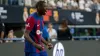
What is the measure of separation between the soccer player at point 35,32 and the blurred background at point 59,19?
369 cm

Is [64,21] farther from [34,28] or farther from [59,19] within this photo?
[34,28]

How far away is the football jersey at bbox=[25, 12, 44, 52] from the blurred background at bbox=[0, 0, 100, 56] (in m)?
3.71

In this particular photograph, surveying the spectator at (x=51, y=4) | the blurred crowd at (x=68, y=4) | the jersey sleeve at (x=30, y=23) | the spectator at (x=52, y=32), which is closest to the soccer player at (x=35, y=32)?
the jersey sleeve at (x=30, y=23)

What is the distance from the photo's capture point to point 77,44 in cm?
1222

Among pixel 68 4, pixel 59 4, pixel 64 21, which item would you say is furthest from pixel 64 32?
pixel 68 4

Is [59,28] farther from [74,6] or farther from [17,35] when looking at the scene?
[74,6]

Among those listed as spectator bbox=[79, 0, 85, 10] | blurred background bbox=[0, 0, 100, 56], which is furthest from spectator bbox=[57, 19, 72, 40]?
spectator bbox=[79, 0, 85, 10]

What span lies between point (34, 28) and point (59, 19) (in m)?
5.91

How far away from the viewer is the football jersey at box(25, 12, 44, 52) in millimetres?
6965

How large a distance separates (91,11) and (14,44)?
180 inches

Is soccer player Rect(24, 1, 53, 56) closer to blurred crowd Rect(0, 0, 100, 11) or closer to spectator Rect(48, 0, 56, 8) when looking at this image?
blurred crowd Rect(0, 0, 100, 11)

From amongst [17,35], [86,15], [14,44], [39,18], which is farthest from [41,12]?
[86,15]

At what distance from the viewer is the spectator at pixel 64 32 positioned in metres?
11.7

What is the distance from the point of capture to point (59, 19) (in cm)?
1295
